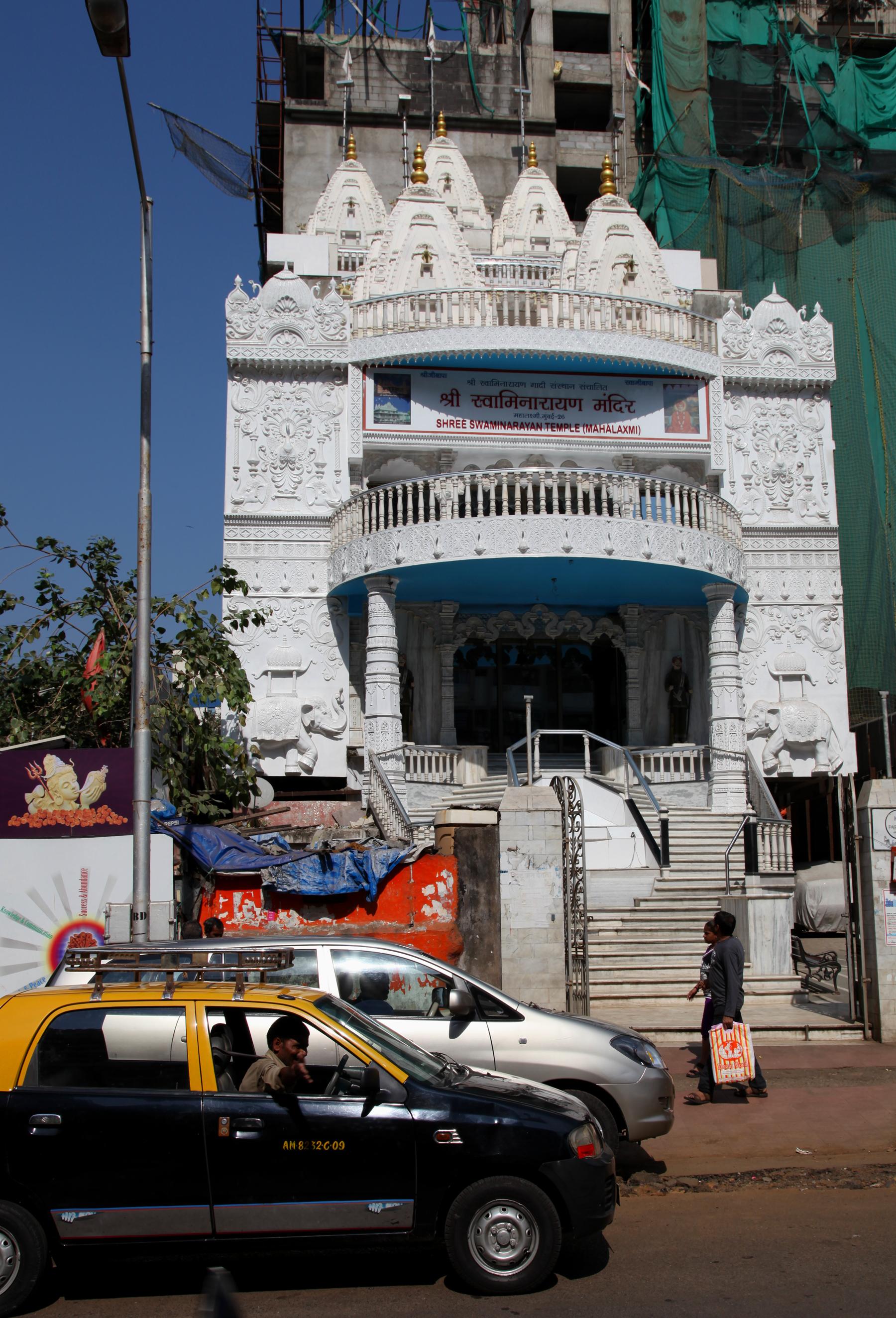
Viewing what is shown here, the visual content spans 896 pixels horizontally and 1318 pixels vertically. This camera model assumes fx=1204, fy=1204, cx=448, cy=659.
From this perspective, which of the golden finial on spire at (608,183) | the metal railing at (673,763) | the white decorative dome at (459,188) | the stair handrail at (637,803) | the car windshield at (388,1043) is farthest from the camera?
the white decorative dome at (459,188)

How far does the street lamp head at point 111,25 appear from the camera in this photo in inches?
399

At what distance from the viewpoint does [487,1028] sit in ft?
28.0

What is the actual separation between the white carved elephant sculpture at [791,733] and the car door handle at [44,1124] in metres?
18.8

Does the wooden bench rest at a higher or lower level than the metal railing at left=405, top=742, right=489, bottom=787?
lower

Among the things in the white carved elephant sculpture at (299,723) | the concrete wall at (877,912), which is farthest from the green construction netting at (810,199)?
the concrete wall at (877,912)

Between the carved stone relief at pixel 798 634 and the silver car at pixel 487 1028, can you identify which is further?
the carved stone relief at pixel 798 634

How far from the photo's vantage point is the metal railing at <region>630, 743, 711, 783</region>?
21.3m

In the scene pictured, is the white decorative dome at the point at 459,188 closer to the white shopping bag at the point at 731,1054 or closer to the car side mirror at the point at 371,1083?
the white shopping bag at the point at 731,1054

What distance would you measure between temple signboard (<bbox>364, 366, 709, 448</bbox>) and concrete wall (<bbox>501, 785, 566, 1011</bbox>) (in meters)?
11.7

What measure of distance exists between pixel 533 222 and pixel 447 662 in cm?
1419

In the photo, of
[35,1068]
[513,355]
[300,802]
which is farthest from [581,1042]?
[513,355]

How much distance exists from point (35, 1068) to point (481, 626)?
18195 mm

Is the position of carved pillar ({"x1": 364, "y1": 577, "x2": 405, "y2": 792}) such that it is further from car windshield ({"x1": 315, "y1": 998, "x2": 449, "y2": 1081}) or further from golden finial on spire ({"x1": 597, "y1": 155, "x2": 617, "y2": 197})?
car windshield ({"x1": 315, "y1": 998, "x2": 449, "y2": 1081})

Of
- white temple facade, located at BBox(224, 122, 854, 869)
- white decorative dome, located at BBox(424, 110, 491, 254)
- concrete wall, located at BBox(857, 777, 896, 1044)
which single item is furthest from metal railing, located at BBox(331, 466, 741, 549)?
white decorative dome, located at BBox(424, 110, 491, 254)
